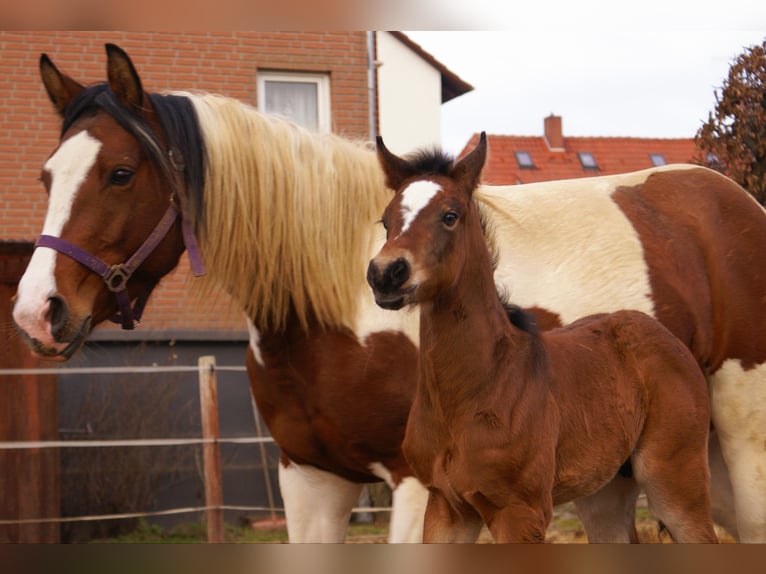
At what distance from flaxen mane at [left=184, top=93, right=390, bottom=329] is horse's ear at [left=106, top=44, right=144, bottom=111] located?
173 millimetres

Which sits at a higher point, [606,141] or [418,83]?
[418,83]

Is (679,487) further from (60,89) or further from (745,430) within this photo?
(60,89)

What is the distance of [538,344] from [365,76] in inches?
94.2

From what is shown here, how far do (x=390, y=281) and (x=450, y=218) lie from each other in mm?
207

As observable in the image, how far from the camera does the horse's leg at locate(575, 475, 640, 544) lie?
7.88 ft

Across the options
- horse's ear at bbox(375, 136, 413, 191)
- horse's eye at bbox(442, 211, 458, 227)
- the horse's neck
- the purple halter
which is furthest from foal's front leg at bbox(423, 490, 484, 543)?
the purple halter

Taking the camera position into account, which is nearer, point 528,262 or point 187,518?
point 528,262

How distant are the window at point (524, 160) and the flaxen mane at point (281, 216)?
83 centimetres

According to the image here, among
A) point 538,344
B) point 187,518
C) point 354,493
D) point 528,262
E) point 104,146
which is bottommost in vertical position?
point 187,518

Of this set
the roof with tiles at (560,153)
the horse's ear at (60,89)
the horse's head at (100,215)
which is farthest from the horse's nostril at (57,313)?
the roof with tiles at (560,153)

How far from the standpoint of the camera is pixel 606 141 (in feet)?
10.4

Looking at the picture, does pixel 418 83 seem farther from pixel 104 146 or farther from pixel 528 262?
pixel 104 146

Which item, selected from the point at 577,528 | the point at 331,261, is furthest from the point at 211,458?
the point at 331,261

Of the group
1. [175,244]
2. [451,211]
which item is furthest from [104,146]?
[451,211]
